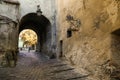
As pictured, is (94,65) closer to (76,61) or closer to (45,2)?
(76,61)

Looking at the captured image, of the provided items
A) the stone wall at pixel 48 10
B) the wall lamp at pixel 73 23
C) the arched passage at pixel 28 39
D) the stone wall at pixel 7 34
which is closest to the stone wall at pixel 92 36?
Answer: the wall lamp at pixel 73 23

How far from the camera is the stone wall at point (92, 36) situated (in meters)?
6.22

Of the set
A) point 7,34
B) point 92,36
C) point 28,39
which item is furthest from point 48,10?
point 28,39

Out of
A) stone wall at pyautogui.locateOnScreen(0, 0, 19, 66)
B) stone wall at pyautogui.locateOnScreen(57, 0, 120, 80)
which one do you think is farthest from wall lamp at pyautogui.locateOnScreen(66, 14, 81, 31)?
stone wall at pyautogui.locateOnScreen(0, 0, 19, 66)

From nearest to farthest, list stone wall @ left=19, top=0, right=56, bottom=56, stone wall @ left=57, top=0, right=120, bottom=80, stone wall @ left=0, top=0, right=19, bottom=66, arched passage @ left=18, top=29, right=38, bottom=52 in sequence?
stone wall @ left=57, top=0, right=120, bottom=80, stone wall @ left=0, top=0, right=19, bottom=66, stone wall @ left=19, top=0, right=56, bottom=56, arched passage @ left=18, top=29, right=38, bottom=52

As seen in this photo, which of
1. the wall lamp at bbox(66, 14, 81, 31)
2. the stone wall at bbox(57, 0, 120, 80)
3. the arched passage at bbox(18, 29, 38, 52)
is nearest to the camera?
the stone wall at bbox(57, 0, 120, 80)

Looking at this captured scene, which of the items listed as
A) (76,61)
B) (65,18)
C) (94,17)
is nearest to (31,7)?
(65,18)

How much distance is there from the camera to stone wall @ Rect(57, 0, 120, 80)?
20.4ft

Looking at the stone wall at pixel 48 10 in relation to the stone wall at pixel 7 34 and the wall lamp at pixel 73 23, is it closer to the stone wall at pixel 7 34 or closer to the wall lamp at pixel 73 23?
the stone wall at pixel 7 34

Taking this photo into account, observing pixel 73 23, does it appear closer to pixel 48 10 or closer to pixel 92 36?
pixel 92 36

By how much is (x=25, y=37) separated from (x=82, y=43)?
18.7 meters

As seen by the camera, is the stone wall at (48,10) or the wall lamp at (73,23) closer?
the wall lamp at (73,23)

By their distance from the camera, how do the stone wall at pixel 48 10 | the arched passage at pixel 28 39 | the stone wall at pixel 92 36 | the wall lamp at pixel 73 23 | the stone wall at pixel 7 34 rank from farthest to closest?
the arched passage at pixel 28 39
the stone wall at pixel 48 10
the stone wall at pixel 7 34
the wall lamp at pixel 73 23
the stone wall at pixel 92 36

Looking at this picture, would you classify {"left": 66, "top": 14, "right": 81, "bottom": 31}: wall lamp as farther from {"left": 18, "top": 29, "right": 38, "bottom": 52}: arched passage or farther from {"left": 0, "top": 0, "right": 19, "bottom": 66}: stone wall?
{"left": 18, "top": 29, "right": 38, "bottom": 52}: arched passage
